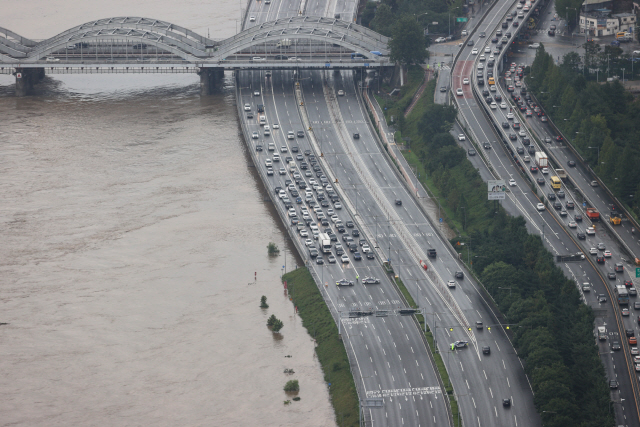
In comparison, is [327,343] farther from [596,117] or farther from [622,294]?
[596,117]

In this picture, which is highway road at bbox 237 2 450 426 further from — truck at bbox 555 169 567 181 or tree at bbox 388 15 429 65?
tree at bbox 388 15 429 65

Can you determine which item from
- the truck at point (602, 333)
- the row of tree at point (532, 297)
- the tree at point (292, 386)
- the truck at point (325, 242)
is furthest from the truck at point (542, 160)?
the tree at point (292, 386)

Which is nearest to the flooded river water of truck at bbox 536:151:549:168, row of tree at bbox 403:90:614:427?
row of tree at bbox 403:90:614:427

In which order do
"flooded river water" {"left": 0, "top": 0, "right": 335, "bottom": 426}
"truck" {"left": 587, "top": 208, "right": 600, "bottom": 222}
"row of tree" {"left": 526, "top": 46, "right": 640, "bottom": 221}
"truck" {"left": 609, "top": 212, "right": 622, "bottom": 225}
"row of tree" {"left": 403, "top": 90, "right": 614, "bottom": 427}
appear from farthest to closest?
"row of tree" {"left": 526, "top": 46, "right": 640, "bottom": 221}
"truck" {"left": 587, "top": 208, "right": 600, "bottom": 222}
"truck" {"left": 609, "top": 212, "right": 622, "bottom": 225}
"flooded river water" {"left": 0, "top": 0, "right": 335, "bottom": 426}
"row of tree" {"left": 403, "top": 90, "right": 614, "bottom": 427}

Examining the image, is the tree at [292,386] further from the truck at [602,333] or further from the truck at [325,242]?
the truck at [602,333]

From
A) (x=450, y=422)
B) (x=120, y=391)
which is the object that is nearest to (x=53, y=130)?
(x=120, y=391)

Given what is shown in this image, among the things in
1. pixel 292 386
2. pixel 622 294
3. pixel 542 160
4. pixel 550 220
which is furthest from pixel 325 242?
pixel 542 160

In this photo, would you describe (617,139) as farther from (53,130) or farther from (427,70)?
(53,130)
